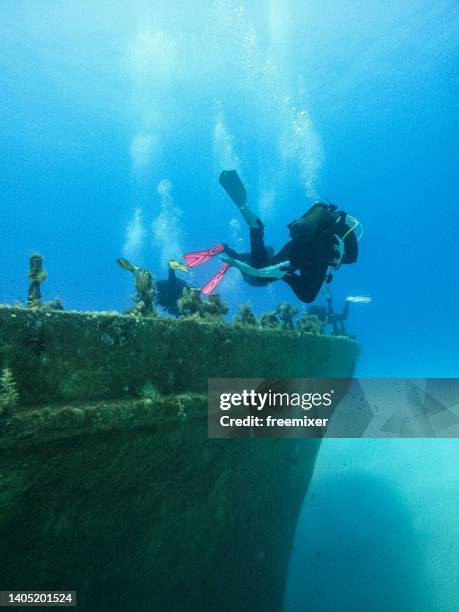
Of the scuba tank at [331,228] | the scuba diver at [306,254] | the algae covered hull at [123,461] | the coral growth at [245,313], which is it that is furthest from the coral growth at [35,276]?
the scuba tank at [331,228]

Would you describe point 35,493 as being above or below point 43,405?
below

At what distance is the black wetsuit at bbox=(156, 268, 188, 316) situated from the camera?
26.5ft

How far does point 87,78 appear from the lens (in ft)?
165

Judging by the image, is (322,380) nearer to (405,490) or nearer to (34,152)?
(405,490)

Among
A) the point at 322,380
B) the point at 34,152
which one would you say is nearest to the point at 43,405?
the point at 322,380

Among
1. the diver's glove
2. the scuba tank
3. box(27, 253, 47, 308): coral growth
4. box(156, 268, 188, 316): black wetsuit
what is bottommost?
box(27, 253, 47, 308): coral growth

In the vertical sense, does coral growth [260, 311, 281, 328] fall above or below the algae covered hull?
above

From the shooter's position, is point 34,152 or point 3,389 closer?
point 3,389

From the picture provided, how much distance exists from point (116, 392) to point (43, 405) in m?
0.54

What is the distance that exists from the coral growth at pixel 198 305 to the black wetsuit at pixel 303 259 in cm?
91

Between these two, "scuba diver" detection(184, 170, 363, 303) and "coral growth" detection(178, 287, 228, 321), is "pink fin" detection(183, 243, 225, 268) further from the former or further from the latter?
"coral growth" detection(178, 287, 228, 321)

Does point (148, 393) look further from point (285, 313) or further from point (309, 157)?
point (309, 157)

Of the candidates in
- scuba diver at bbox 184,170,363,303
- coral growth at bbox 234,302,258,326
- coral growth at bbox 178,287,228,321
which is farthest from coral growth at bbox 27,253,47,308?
coral growth at bbox 234,302,258,326

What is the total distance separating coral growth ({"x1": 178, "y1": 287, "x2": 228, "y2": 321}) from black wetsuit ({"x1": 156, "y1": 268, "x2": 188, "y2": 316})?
3.13 m
